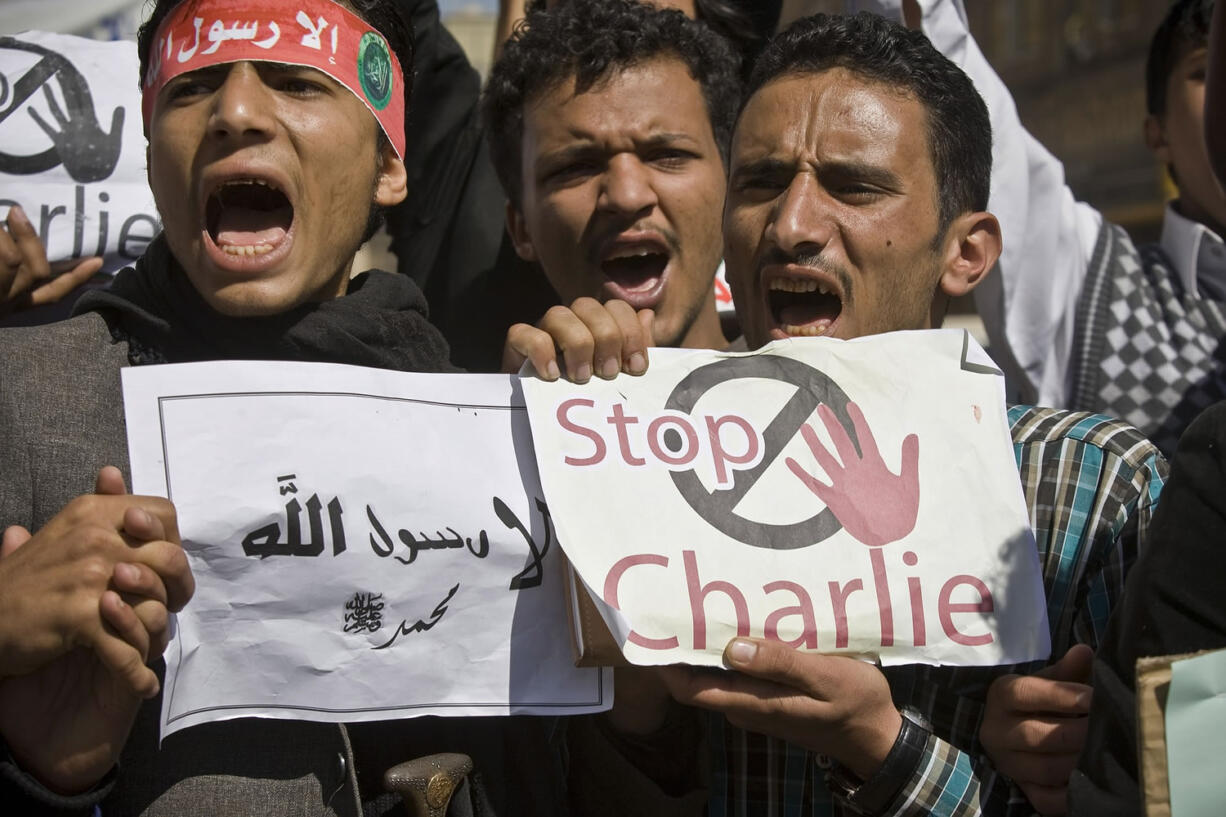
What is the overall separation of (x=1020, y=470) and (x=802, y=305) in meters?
0.48

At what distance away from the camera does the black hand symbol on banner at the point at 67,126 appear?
269 centimetres

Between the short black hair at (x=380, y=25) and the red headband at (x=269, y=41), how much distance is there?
30 millimetres

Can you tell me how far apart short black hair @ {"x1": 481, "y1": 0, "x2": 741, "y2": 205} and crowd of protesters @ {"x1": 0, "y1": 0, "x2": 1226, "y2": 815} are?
0.04ft

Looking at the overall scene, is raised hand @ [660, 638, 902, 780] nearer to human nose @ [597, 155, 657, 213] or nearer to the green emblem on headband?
the green emblem on headband

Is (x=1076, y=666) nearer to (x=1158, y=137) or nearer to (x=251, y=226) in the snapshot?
(x=251, y=226)

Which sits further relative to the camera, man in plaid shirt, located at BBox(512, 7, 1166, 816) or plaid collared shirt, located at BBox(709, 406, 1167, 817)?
plaid collared shirt, located at BBox(709, 406, 1167, 817)

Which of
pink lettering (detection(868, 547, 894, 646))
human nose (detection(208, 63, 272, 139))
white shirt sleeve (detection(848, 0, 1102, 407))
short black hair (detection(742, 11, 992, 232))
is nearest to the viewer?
pink lettering (detection(868, 547, 894, 646))

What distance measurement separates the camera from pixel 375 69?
7.32 ft

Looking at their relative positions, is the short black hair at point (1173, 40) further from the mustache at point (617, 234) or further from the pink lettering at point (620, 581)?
the pink lettering at point (620, 581)

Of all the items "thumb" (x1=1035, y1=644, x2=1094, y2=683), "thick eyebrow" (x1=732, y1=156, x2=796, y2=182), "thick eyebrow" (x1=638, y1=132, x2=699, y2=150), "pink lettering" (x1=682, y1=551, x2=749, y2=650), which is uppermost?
"thick eyebrow" (x1=732, y1=156, x2=796, y2=182)

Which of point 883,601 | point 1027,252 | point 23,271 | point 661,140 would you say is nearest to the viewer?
point 883,601

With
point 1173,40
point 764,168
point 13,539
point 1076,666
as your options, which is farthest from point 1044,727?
point 1173,40

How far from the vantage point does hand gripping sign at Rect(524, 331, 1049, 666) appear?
5.77 feet

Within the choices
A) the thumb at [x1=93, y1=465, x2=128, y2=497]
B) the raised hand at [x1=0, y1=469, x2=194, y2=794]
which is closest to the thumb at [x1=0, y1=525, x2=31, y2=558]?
the raised hand at [x1=0, y1=469, x2=194, y2=794]
